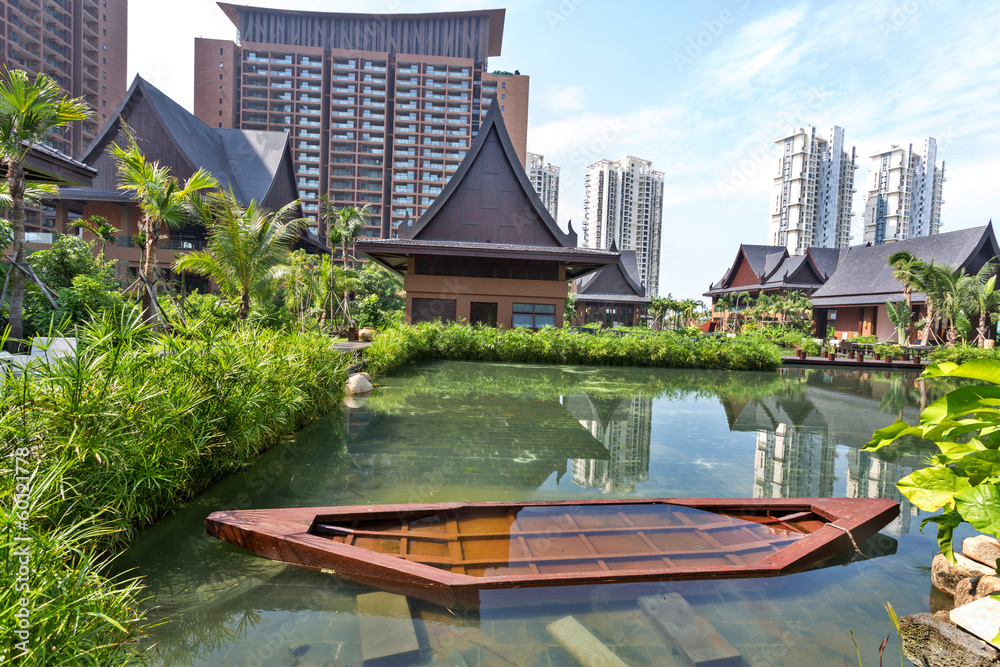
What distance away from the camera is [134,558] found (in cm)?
351

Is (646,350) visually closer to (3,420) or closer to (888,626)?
(888,626)

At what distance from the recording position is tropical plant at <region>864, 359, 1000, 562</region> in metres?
0.98

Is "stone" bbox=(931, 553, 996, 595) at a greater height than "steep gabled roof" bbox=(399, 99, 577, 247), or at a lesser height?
lesser

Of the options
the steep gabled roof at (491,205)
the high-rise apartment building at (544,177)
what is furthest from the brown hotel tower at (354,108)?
the steep gabled roof at (491,205)

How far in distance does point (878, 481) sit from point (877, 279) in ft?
88.4

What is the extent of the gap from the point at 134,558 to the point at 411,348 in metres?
11.8

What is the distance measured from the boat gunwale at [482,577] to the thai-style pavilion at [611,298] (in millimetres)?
29311

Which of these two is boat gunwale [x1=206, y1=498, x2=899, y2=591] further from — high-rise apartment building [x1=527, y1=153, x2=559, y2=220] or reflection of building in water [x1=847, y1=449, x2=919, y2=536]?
high-rise apartment building [x1=527, y1=153, x2=559, y2=220]

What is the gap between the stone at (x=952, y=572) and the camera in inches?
136

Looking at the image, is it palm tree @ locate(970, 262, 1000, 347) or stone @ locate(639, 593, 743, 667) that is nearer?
stone @ locate(639, 593, 743, 667)

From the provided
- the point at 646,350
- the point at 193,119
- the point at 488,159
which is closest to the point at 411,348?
the point at 646,350

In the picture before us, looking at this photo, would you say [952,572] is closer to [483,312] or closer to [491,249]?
[491,249]

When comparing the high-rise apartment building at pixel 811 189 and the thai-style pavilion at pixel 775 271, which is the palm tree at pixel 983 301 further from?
the high-rise apartment building at pixel 811 189

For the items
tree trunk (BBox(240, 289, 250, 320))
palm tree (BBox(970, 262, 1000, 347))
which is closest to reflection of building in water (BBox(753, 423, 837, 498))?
tree trunk (BBox(240, 289, 250, 320))
